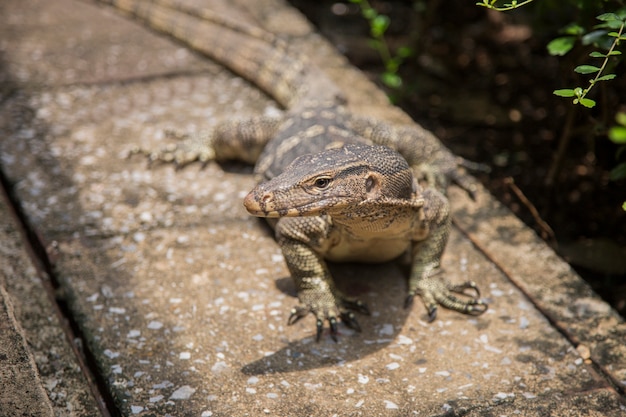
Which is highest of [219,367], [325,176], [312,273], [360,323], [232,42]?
[325,176]

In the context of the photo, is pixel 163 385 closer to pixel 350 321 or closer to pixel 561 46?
pixel 350 321

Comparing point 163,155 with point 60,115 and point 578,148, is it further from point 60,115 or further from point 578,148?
point 578,148

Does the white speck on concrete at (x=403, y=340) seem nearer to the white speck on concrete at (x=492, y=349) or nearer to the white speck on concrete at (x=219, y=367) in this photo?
the white speck on concrete at (x=492, y=349)

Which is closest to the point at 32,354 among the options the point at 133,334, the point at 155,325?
the point at 133,334

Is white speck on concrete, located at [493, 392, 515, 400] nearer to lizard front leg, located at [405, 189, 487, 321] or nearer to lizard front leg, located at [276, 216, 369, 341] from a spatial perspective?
lizard front leg, located at [405, 189, 487, 321]

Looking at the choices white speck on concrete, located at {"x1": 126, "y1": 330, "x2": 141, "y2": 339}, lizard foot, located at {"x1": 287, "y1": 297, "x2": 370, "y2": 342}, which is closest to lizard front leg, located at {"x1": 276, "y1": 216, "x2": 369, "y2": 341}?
lizard foot, located at {"x1": 287, "y1": 297, "x2": 370, "y2": 342}

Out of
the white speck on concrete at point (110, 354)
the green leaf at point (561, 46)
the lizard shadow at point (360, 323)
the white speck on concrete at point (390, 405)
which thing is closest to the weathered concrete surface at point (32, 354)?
the white speck on concrete at point (110, 354)
